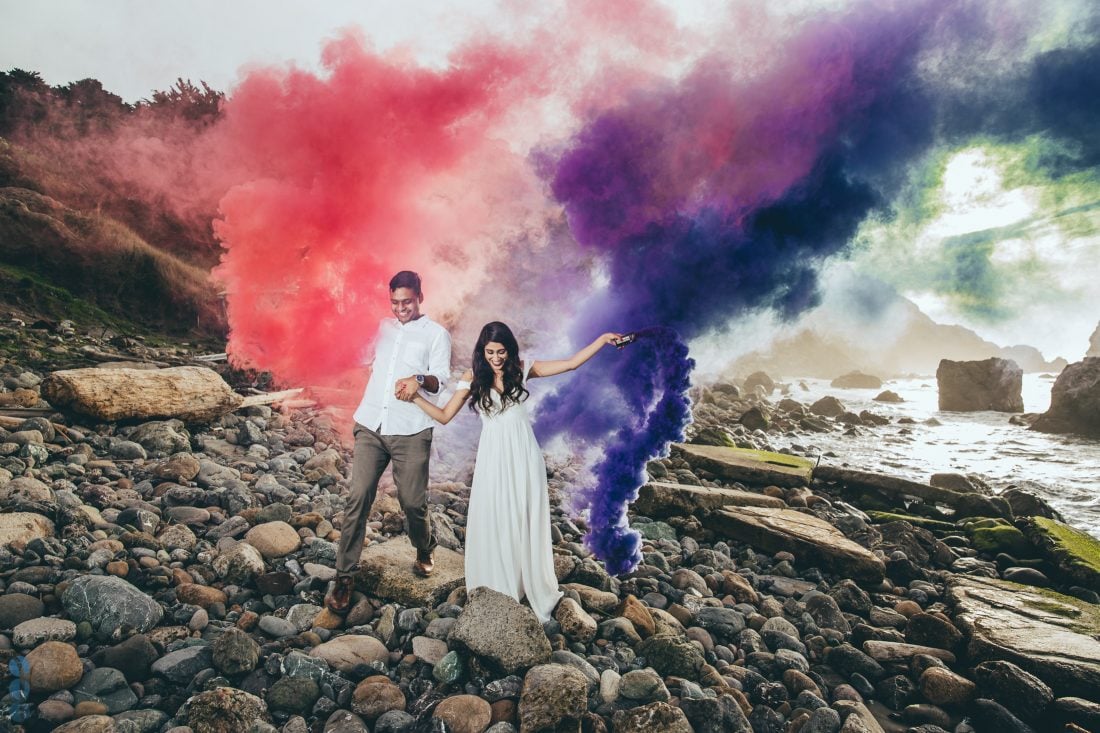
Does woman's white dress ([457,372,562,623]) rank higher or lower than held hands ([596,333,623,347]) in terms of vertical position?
lower

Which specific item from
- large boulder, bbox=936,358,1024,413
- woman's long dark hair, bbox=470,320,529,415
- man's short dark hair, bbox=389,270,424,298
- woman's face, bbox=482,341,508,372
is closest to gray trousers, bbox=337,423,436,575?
woman's long dark hair, bbox=470,320,529,415

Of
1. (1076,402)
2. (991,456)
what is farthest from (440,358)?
(1076,402)

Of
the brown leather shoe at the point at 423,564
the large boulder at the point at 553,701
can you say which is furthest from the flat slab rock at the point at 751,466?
the large boulder at the point at 553,701

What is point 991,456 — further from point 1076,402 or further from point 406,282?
point 406,282

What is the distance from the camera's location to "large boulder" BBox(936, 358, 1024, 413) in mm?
39500

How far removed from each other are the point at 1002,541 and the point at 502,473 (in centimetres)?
961

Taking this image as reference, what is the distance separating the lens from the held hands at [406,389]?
4297 mm

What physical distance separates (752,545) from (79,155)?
3152 cm

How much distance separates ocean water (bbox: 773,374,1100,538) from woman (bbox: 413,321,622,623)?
606 inches

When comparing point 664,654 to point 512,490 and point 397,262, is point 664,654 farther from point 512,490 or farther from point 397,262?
point 397,262

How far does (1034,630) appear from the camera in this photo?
535 centimetres

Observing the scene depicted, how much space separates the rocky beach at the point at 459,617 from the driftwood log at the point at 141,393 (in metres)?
0.24

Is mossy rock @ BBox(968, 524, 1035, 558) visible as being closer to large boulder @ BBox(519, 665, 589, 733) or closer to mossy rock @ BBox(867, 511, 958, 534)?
mossy rock @ BBox(867, 511, 958, 534)

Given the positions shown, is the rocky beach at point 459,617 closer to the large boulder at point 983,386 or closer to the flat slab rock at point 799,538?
the flat slab rock at point 799,538
